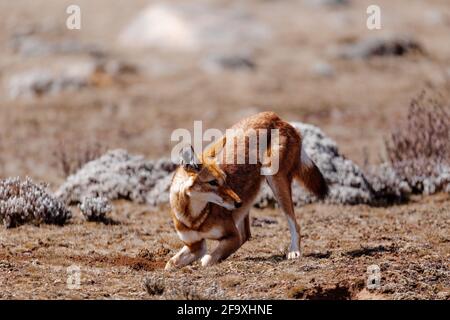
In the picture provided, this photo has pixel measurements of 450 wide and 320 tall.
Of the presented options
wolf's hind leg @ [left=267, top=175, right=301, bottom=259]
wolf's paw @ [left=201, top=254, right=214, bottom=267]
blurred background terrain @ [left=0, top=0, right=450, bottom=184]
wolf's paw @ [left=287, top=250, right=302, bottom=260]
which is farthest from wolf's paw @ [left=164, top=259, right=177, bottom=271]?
blurred background terrain @ [left=0, top=0, right=450, bottom=184]

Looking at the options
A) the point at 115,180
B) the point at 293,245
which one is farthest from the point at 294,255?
the point at 115,180

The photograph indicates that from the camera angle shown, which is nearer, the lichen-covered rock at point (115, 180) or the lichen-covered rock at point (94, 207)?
the lichen-covered rock at point (94, 207)

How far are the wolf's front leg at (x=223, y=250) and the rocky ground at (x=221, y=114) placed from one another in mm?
150

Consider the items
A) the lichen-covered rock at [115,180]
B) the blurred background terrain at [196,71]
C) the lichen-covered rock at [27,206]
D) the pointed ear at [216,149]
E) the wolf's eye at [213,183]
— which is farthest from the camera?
the blurred background terrain at [196,71]

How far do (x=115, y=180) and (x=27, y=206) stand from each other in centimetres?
244

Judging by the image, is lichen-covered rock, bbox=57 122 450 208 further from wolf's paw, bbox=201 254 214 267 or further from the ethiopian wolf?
wolf's paw, bbox=201 254 214 267

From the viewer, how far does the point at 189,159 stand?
27.2 feet

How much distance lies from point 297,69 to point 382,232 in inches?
723

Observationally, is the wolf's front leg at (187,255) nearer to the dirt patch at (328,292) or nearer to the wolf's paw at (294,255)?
the wolf's paw at (294,255)

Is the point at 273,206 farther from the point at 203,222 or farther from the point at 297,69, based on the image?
the point at 297,69

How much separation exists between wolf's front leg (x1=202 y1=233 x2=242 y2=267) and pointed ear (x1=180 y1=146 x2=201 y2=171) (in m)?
0.87

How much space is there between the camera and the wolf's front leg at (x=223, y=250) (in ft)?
28.0

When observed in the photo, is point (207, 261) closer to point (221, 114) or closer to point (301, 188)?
point (301, 188)

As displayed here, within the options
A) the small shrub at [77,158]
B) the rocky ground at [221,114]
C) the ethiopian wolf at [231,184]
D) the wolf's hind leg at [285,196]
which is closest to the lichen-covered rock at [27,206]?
the rocky ground at [221,114]
